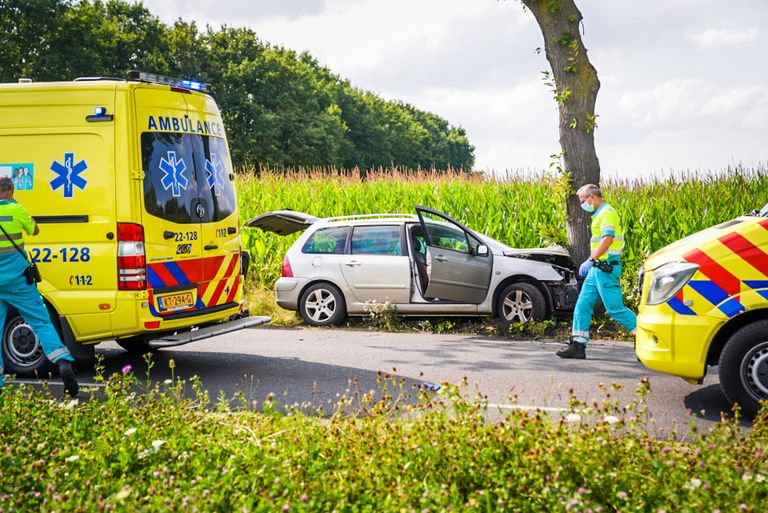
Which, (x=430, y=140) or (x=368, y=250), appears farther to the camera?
(x=430, y=140)

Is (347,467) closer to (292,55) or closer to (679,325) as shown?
(679,325)

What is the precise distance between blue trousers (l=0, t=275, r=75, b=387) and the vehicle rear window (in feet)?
4.28

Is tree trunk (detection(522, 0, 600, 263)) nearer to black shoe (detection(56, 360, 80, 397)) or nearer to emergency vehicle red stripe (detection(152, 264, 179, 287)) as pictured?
emergency vehicle red stripe (detection(152, 264, 179, 287))

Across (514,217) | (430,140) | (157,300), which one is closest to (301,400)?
(157,300)

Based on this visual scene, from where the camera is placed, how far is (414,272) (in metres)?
12.0

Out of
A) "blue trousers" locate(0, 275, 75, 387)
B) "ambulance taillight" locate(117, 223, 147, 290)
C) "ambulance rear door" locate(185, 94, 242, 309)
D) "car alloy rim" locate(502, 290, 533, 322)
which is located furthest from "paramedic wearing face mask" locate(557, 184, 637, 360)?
"blue trousers" locate(0, 275, 75, 387)

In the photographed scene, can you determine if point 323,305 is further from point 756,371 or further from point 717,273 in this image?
point 756,371

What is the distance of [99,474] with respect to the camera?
457cm

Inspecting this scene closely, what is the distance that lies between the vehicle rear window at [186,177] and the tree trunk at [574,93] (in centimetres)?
534

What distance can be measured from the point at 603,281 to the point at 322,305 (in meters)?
4.67

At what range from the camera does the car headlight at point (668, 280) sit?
6562mm

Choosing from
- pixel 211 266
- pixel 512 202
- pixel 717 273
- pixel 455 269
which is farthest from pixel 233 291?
pixel 512 202

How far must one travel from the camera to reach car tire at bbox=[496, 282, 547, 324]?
11.5m

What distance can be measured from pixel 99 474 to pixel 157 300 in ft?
11.7
